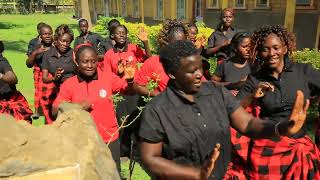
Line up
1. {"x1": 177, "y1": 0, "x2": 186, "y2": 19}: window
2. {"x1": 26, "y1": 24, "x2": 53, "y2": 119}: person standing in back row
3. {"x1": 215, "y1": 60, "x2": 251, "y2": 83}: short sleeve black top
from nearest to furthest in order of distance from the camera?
{"x1": 215, "y1": 60, "x2": 251, "y2": 83}: short sleeve black top < {"x1": 26, "y1": 24, "x2": 53, "y2": 119}: person standing in back row < {"x1": 177, "y1": 0, "x2": 186, "y2": 19}: window

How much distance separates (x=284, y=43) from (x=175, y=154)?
1.75 m

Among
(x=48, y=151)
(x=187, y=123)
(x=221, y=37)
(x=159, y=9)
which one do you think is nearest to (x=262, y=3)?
(x=159, y=9)

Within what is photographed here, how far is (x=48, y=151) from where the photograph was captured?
1761 millimetres

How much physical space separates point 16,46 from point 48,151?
21.0 metres

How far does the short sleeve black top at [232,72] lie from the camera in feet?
16.8

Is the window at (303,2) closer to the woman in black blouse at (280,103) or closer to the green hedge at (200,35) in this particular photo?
the green hedge at (200,35)

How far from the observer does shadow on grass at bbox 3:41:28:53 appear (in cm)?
2011

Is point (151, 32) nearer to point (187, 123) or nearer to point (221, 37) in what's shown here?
point (221, 37)

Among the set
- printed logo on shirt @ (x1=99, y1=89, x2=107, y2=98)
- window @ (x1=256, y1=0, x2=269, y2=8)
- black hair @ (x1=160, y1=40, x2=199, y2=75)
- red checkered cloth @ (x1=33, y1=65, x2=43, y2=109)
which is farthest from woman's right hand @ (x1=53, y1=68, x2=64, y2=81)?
window @ (x1=256, y1=0, x2=269, y2=8)

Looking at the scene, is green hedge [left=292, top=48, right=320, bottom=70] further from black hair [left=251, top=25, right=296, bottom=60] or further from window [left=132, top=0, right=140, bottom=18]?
window [left=132, top=0, right=140, bottom=18]

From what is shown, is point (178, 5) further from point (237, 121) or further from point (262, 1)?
point (237, 121)

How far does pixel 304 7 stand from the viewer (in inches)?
556

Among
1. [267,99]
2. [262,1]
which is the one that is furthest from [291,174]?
[262,1]

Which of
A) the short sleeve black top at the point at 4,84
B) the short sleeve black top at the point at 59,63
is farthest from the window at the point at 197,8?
the short sleeve black top at the point at 4,84
